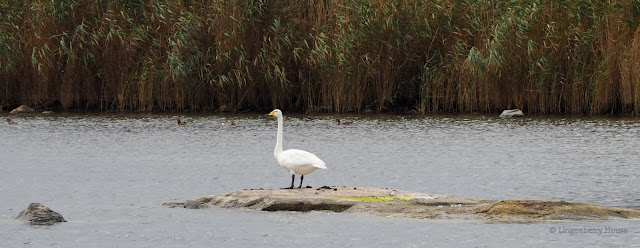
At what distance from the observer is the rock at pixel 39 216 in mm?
11219

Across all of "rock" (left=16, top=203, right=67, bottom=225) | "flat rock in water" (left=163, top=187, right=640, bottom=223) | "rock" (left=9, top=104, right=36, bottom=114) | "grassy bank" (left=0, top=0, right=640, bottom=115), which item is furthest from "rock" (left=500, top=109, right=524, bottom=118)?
"rock" (left=16, top=203, right=67, bottom=225)

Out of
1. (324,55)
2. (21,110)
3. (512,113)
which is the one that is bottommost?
(512,113)

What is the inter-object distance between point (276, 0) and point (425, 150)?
9401 mm

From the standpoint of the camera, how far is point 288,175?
16.1 metres

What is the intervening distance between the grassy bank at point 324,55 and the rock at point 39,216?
15.2m

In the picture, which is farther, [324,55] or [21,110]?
[21,110]

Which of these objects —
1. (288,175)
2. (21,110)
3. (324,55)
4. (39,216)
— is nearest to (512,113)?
(324,55)

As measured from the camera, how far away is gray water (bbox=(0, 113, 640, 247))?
10500mm

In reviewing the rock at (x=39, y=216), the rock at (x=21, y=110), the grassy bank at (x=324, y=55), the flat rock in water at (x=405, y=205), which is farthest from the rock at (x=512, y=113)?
the rock at (x=39, y=216)

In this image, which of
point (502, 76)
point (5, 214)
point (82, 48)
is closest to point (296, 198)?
point (5, 214)

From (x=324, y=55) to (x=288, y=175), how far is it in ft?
34.3

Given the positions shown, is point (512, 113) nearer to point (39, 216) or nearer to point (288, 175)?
point (288, 175)

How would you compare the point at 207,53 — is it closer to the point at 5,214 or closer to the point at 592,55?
the point at 592,55

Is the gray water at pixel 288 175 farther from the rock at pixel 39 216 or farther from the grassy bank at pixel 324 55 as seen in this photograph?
the grassy bank at pixel 324 55
